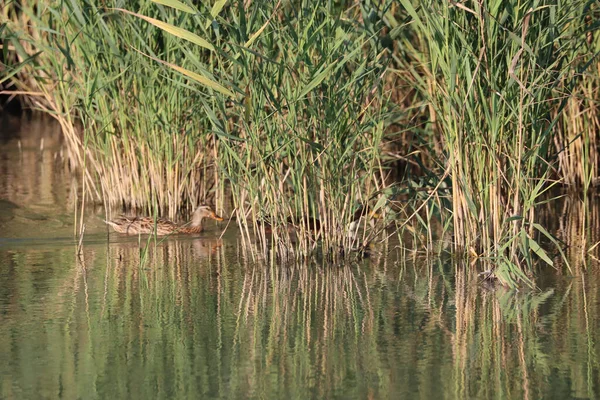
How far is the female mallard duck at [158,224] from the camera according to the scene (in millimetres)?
8391

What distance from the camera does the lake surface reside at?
474 cm

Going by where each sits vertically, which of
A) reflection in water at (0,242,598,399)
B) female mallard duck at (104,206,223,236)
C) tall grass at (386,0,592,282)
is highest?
tall grass at (386,0,592,282)

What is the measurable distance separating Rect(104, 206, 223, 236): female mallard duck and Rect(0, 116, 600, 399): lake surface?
0.73ft

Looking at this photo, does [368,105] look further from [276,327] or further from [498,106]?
[276,327]

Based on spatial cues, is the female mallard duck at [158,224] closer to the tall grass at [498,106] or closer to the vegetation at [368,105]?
the vegetation at [368,105]

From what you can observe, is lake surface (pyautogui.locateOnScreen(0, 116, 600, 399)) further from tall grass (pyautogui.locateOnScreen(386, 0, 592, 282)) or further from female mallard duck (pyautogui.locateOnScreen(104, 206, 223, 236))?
tall grass (pyautogui.locateOnScreen(386, 0, 592, 282))

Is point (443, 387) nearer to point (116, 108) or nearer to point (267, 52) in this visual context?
point (267, 52)

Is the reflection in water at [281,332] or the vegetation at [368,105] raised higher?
the vegetation at [368,105]

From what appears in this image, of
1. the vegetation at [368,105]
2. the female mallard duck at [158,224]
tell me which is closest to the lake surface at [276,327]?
the female mallard duck at [158,224]

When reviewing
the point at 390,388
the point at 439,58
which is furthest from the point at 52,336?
the point at 439,58

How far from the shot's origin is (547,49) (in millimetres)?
6480

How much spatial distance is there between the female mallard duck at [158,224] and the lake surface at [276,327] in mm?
222

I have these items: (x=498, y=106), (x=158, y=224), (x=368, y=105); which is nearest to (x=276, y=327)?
(x=368, y=105)

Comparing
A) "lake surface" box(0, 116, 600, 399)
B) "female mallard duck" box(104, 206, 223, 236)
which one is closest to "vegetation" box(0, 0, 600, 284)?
"lake surface" box(0, 116, 600, 399)
